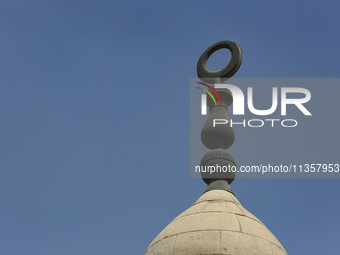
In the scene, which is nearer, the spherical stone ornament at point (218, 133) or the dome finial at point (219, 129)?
the dome finial at point (219, 129)

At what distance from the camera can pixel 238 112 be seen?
1525cm

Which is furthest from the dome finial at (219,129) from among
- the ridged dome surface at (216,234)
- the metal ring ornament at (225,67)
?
the ridged dome surface at (216,234)

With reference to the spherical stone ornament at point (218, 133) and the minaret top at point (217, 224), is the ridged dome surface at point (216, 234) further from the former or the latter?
the spherical stone ornament at point (218, 133)

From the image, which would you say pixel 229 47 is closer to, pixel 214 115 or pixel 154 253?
pixel 214 115

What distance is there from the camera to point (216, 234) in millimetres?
10469

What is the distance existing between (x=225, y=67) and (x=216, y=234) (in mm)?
5565

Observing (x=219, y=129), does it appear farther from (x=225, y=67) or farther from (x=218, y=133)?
(x=225, y=67)

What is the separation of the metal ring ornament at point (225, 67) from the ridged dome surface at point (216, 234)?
3.96 metres

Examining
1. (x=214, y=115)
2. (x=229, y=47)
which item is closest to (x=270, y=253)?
(x=214, y=115)

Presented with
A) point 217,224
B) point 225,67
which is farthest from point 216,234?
point 225,67

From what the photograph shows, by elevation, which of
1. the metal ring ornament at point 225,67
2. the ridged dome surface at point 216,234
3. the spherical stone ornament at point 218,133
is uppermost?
the metal ring ornament at point 225,67

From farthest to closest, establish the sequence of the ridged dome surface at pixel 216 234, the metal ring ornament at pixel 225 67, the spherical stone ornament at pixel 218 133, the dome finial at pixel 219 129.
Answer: the metal ring ornament at pixel 225 67
the spherical stone ornament at pixel 218 133
the dome finial at pixel 219 129
the ridged dome surface at pixel 216 234

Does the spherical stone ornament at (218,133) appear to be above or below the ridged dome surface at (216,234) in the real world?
above

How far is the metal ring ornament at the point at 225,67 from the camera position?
14.7m
